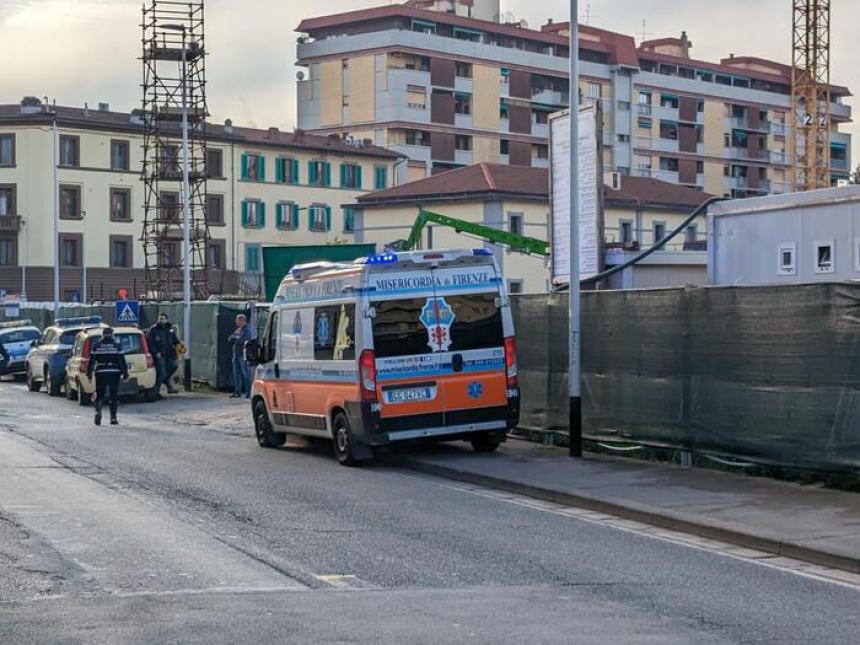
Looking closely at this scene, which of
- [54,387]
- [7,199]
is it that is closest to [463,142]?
[7,199]

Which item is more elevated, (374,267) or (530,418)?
(374,267)

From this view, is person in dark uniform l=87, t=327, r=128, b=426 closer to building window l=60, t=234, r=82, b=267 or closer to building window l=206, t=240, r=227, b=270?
building window l=60, t=234, r=82, b=267

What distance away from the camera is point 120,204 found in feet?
274

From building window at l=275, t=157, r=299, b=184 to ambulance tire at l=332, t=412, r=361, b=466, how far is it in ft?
229

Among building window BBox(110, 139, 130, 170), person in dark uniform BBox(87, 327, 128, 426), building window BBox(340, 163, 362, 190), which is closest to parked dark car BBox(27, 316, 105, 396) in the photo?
person in dark uniform BBox(87, 327, 128, 426)

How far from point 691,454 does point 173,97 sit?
Answer: 53.5 meters

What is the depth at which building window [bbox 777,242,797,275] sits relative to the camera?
2258cm

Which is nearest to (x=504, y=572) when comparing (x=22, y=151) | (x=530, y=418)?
(x=530, y=418)

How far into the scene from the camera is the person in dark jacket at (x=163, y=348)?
114 ft

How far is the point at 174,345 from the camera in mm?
35000

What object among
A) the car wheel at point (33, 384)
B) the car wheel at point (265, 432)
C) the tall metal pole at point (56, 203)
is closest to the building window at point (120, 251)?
the tall metal pole at point (56, 203)

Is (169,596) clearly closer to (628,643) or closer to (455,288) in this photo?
(628,643)

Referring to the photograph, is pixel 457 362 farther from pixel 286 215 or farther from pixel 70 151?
pixel 286 215

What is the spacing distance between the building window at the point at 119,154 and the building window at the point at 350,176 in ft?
45.4
